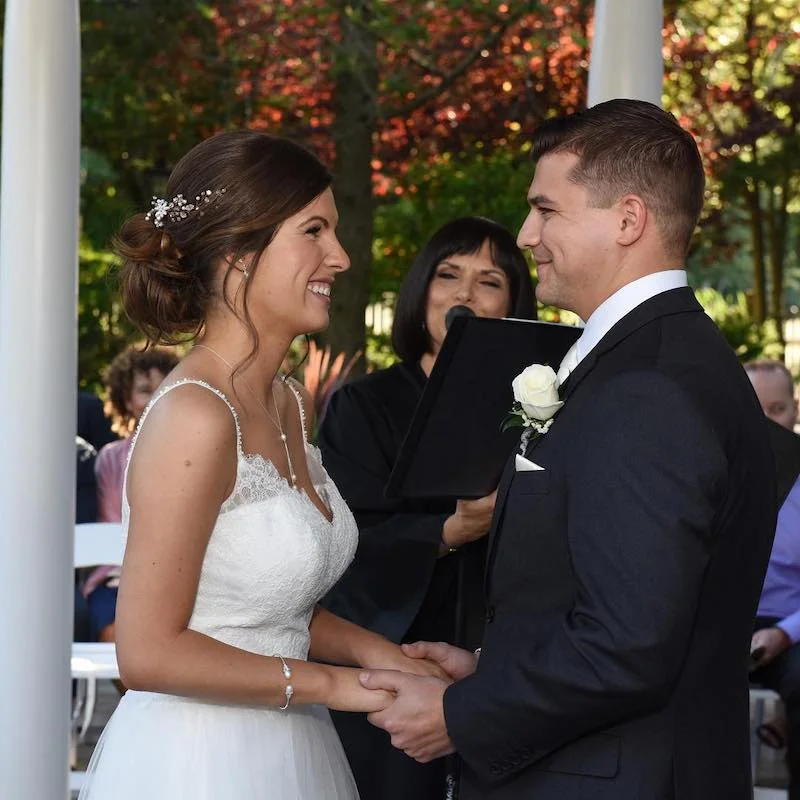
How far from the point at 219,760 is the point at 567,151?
60.7 inches

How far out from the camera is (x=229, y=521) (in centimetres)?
297

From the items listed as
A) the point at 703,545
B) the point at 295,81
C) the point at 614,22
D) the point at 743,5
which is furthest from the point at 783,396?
the point at 743,5

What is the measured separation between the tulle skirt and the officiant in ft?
3.15

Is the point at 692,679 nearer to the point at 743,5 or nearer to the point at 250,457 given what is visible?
the point at 250,457

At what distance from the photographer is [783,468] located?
5.90m

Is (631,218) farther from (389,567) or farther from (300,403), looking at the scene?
(389,567)

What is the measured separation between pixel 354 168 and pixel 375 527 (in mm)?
7632

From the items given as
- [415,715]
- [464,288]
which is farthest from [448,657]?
[464,288]

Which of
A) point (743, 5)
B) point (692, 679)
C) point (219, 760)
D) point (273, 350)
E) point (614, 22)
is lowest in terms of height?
point (219, 760)

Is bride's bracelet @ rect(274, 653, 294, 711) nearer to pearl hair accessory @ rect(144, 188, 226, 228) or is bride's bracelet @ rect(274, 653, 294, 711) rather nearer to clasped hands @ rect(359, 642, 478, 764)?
clasped hands @ rect(359, 642, 478, 764)

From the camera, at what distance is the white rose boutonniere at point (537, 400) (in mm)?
2736

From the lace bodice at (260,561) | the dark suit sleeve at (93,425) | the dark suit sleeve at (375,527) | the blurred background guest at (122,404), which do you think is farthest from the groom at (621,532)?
the dark suit sleeve at (93,425)

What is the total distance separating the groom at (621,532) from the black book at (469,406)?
0.59 meters

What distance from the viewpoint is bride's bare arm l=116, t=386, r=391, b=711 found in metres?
2.80
